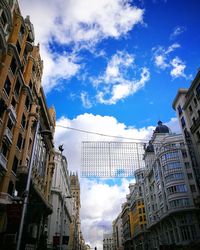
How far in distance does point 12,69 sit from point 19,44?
4448 mm

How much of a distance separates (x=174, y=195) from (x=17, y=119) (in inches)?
1645

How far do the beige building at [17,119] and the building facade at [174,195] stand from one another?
87.4 feet

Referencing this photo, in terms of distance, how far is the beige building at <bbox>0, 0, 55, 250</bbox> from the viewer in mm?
21078

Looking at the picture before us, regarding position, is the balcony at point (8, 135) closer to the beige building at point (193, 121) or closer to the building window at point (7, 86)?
the building window at point (7, 86)

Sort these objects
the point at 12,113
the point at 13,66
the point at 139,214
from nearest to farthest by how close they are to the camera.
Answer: the point at 12,113, the point at 13,66, the point at 139,214

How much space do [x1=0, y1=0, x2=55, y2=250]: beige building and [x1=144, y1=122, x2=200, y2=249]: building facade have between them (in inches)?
1048

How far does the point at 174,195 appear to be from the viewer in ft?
175

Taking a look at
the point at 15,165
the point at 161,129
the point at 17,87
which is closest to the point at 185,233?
the point at 161,129

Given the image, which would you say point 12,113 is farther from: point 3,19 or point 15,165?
point 3,19

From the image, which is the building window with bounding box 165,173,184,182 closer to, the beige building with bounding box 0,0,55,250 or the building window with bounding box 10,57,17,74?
the beige building with bounding box 0,0,55,250

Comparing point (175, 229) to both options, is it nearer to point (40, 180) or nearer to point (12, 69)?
point (40, 180)

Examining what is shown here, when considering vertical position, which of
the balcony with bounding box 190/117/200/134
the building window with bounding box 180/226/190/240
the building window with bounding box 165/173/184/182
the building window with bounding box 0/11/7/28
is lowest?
the building window with bounding box 180/226/190/240

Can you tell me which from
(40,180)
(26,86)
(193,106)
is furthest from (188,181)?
(26,86)

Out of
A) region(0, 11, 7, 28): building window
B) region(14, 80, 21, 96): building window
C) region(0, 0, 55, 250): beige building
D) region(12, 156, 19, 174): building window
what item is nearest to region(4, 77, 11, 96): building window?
region(0, 0, 55, 250): beige building
